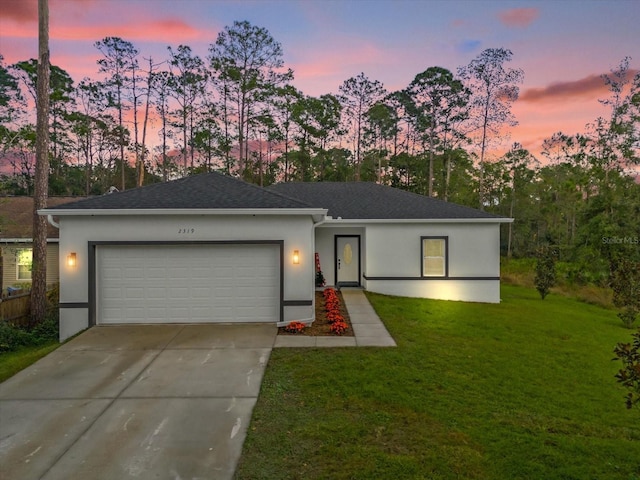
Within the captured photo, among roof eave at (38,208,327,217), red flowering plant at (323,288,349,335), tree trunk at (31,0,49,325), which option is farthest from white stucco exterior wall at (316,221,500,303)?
tree trunk at (31,0,49,325)

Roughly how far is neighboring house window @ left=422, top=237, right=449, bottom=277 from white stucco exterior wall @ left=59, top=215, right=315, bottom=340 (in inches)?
241

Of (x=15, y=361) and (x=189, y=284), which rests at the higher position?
(x=189, y=284)

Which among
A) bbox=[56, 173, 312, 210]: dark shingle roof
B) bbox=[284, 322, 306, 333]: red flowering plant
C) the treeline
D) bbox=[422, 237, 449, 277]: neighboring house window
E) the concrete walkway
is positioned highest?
the treeline

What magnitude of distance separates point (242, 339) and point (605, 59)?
1349 inches

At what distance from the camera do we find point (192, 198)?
10.4 m

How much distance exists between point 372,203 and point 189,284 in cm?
892

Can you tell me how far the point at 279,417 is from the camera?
17.1 ft

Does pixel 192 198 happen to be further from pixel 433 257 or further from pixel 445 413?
pixel 433 257

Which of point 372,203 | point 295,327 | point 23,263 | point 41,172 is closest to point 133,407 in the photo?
point 295,327

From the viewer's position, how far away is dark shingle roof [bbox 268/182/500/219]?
14.7 meters

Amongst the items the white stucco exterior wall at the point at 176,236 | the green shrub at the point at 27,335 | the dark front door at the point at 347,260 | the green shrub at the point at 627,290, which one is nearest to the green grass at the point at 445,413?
the white stucco exterior wall at the point at 176,236

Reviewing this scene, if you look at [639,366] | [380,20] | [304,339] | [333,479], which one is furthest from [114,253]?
[380,20]

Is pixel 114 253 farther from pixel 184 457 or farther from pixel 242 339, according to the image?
pixel 184 457

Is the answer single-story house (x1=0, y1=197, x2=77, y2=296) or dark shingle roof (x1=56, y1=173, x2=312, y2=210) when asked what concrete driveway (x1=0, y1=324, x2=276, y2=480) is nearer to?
dark shingle roof (x1=56, y1=173, x2=312, y2=210)
